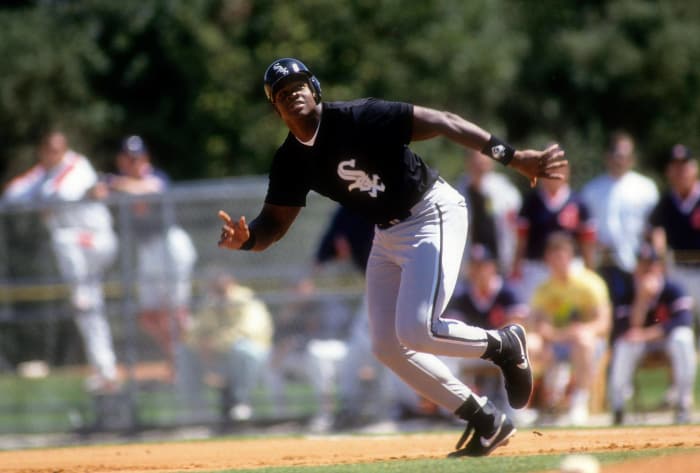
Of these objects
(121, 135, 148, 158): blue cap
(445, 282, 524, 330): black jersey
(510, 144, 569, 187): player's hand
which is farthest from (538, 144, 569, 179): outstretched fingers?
(121, 135, 148, 158): blue cap

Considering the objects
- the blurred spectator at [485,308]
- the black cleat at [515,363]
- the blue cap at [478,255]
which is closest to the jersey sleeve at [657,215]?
the blurred spectator at [485,308]

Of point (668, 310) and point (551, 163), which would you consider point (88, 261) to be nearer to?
point (668, 310)

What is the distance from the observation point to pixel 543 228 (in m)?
12.3

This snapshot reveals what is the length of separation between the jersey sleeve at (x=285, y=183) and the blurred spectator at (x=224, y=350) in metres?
4.98

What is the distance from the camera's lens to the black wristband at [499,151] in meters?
7.17

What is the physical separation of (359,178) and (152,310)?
589 cm

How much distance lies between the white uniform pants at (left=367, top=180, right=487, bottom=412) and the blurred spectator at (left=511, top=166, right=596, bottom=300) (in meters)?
4.70

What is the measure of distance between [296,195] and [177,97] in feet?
80.3

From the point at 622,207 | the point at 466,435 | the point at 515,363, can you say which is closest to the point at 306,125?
the point at 515,363


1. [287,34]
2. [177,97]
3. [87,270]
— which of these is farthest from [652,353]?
[177,97]

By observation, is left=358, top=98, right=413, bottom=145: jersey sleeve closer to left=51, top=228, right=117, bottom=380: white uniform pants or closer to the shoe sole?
the shoe sole

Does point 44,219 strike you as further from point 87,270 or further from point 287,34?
point 287,34

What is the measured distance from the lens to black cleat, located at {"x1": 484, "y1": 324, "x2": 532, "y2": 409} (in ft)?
24.7

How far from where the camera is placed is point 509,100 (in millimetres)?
33969
